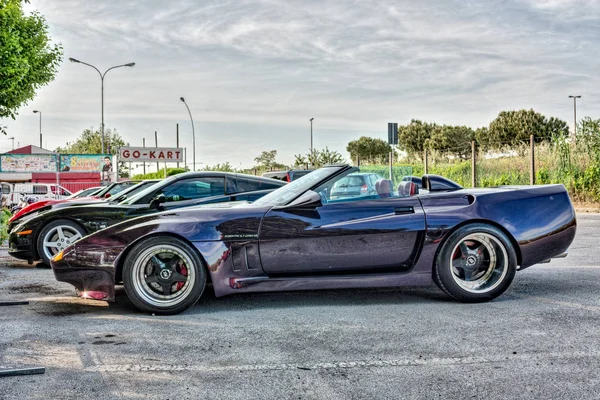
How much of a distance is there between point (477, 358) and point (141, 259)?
2.76m

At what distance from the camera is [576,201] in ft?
68.3

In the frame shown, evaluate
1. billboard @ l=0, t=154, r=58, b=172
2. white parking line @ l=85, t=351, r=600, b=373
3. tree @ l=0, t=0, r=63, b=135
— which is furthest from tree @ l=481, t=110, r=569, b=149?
white parking line @ l=85, t=351, r=600, b=373

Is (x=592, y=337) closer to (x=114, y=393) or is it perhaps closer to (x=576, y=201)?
(x=114, y=393)

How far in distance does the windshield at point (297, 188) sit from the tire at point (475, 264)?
1186mm

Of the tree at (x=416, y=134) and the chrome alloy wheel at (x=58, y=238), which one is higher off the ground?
the tree at (x=416, y=134)

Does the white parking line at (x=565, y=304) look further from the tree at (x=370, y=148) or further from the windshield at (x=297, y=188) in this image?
the tree at (x=370, y=148)

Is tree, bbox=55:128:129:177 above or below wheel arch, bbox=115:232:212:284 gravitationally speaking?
above

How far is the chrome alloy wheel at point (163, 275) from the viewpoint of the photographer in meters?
4.98

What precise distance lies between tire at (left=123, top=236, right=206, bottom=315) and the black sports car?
3161 mm

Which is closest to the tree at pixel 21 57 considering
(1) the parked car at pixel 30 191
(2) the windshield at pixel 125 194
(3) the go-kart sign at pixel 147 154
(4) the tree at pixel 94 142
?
(1) the parked car at pixel 30 191

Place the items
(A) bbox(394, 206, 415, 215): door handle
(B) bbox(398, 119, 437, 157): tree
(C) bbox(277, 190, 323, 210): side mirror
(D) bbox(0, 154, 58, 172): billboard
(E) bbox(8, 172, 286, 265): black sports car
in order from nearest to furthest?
(C) bbox(277, 190, 323, 210): side mirror
(A) bbox(394, 206, 415, 215): door handle
(E) bbox(8, 172, 286, 265): black sports car
(D) bbox(0, 154, 58, 172): billboard
(B) bbox(398, 119, 437, 157): tree

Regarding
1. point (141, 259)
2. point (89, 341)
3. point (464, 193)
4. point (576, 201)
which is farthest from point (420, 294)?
point (576, 201)

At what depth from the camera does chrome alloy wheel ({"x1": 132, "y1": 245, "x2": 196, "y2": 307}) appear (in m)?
4.98

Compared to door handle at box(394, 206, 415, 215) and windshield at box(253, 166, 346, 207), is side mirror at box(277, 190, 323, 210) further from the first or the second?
door handle at box(394, 206, 415, 215)
